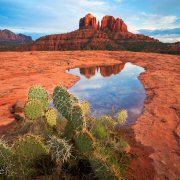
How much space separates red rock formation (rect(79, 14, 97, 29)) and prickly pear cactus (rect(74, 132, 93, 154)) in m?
123

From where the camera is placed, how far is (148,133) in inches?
326

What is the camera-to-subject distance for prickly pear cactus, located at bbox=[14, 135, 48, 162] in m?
A: 4.16

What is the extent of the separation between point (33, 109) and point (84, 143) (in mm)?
1968

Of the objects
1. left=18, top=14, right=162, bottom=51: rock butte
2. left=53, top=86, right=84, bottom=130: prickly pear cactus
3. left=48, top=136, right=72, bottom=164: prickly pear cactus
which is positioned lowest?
left=18, top=14, right=162, bottom=51: rock butte

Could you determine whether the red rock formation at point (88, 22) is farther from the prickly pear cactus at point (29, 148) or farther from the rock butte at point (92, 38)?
the prickly pear cactus at point (29, 148)

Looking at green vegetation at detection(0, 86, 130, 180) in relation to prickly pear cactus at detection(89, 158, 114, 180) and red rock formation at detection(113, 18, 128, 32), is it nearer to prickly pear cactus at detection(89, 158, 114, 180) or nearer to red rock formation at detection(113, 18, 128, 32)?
prickly pear cactus at detection(89, 158, 114, 180)

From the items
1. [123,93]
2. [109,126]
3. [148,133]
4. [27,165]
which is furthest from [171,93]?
[27,165]

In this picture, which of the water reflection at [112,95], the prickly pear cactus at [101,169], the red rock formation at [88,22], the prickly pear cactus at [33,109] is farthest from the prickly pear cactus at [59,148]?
the red rock formation at [88,22]

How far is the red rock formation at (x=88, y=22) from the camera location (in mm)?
124688

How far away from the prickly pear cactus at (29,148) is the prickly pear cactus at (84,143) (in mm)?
613

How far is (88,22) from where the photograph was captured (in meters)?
127

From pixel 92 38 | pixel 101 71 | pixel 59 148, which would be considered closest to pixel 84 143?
pixel 59 148

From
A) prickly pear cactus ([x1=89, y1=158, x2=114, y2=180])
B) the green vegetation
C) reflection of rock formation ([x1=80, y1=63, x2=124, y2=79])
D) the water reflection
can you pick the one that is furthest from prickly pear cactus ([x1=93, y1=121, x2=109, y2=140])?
reflection of rock formation ([x1=80, y1=63, x2=124, y2=79])

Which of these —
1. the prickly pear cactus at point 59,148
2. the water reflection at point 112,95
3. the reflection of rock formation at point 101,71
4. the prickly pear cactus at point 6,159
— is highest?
the prickly pear cactus at point 59,148
